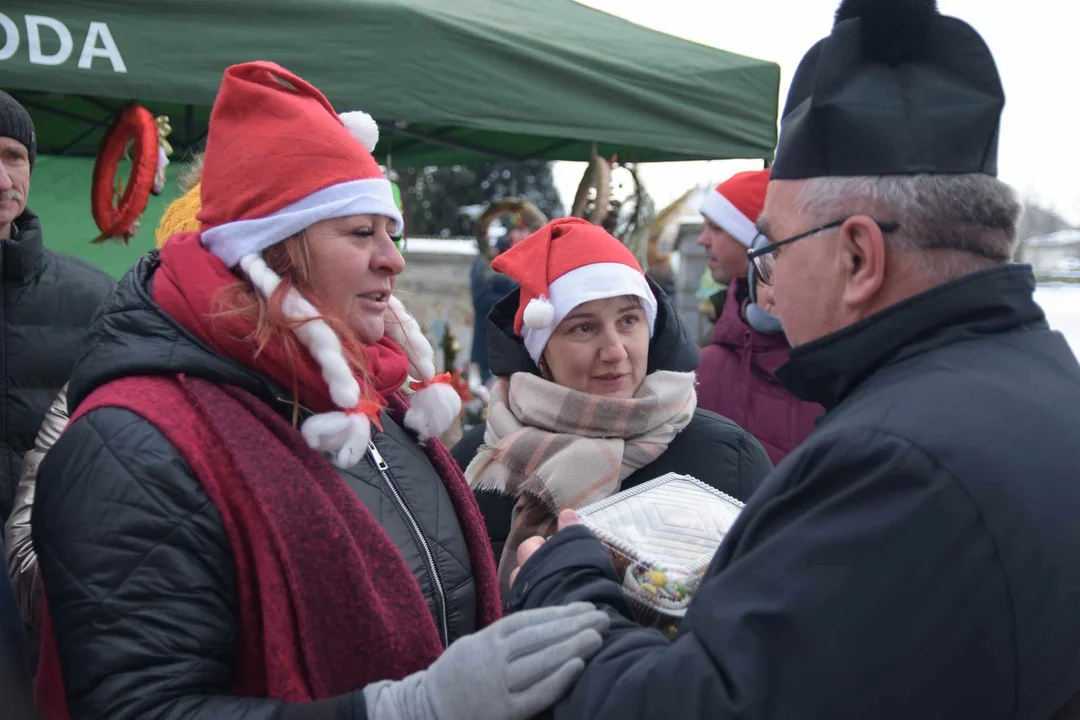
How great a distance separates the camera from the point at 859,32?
49.8 inches

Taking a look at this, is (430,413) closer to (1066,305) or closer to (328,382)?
(328,382)

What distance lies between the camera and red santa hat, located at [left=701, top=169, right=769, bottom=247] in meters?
3.72

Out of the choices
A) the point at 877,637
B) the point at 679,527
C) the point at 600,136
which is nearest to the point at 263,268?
the point at 679,527

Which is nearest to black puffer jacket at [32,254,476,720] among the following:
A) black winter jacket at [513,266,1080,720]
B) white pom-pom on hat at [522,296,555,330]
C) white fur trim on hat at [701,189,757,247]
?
black winter jacket at [513,266,1080,720]

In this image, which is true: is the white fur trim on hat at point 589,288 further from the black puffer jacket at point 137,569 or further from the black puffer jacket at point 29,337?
the black puffer jacket at point 29,337

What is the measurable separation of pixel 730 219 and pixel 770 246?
2.48 m

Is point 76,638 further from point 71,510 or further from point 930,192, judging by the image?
point 930,192

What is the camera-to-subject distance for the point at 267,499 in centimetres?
140

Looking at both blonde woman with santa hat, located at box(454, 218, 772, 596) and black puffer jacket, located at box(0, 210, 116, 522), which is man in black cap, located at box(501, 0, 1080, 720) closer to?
blonde woman with santa hat, located at box(454, 218, 772, 596)

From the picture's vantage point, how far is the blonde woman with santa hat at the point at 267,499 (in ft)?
4.23

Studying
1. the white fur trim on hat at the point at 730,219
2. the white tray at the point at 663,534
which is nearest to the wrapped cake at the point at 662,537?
the white tray at the point at 663,534

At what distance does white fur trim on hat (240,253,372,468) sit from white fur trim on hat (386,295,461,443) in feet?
0.96

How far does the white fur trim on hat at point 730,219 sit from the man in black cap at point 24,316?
236cm

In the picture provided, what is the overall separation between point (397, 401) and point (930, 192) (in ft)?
3.75
